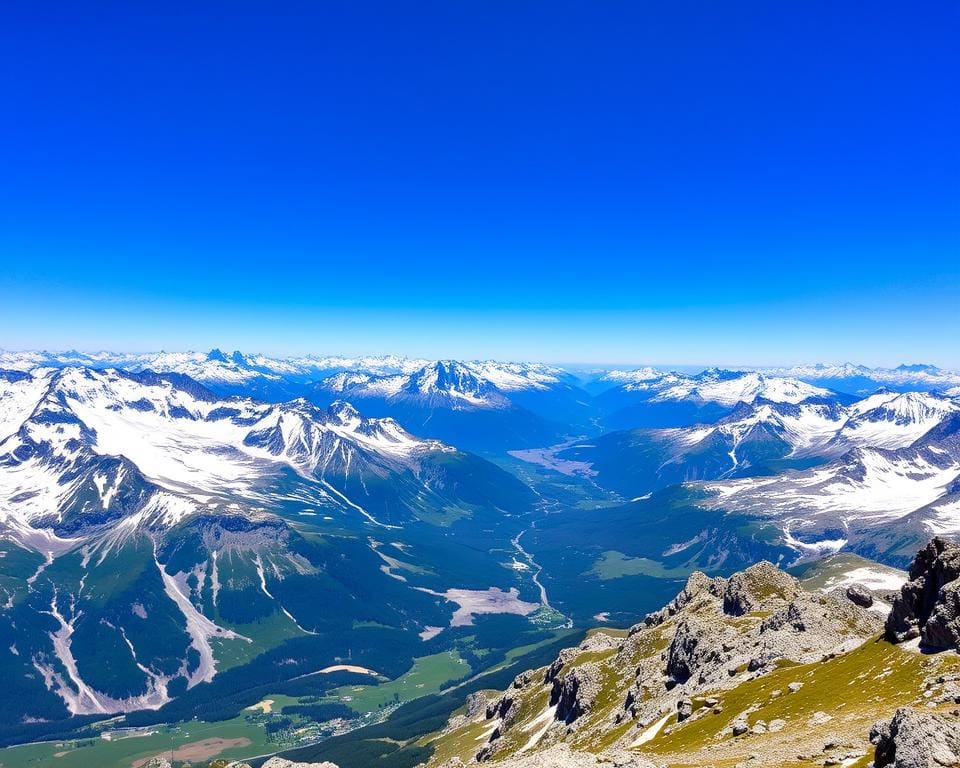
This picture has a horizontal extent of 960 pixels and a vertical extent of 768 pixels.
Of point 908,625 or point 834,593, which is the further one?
point 834,593

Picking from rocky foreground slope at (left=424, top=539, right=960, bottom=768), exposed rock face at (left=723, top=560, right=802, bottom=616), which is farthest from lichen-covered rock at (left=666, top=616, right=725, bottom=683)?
exposed rock face at (left=723, top=560, right=802, bottom=616)

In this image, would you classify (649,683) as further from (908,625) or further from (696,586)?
(696,586)

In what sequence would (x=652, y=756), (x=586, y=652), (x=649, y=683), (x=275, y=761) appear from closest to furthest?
(x=652, y=756)
(x=275, y=761)
(x=649, y=683)
(x=586, y=652)

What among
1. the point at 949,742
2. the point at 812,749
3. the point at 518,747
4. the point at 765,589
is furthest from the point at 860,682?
the point at 518,747

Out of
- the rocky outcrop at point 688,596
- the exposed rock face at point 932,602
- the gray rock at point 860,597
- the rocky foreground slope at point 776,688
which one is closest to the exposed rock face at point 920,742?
the rocky foreground slope at point 776,688

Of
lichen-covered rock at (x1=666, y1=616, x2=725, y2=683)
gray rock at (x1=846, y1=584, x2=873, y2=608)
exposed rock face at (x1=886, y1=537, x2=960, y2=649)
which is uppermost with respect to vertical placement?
exposed rock face at (x1=886, y1=537, x2=960, y2=649)

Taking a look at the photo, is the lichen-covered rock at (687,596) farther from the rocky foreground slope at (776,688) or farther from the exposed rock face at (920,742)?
the exposed rock face at (920,742)

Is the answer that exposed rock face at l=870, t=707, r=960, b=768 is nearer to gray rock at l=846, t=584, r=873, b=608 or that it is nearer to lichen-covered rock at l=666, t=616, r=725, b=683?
lichen-covered rock at l=666, t=616, r=725, b=683
